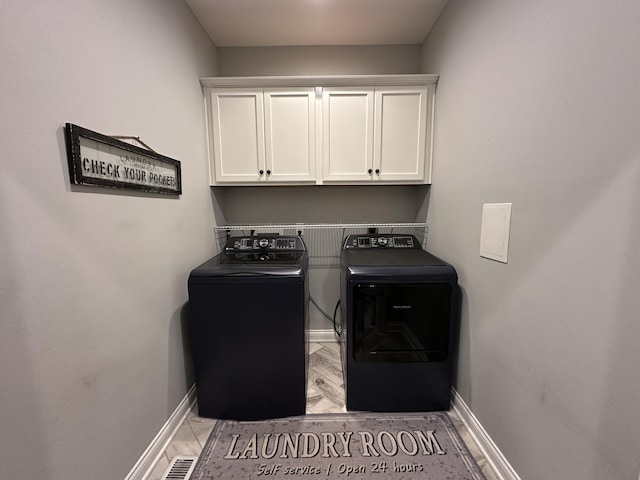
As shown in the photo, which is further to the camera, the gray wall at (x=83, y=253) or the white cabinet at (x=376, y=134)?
the white cabinet at (x=376, y=134)

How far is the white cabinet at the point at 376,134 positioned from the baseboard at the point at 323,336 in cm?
143

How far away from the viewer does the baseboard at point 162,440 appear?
1169 mm

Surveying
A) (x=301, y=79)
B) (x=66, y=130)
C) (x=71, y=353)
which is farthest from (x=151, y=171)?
(x=301, y=79)

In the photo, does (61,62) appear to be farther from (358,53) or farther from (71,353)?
(358,53)

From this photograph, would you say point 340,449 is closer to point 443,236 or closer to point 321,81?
point 443,236

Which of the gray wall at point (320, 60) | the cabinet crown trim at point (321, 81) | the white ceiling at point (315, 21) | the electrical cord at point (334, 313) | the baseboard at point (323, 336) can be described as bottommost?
the baseboard at point (323, 336)

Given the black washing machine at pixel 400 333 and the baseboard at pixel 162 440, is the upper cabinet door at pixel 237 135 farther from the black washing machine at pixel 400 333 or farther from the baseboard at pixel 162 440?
the baseboard at pixel 162 440

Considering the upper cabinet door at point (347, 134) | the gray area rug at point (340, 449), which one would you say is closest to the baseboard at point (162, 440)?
the gray area rug at point (340, 449)

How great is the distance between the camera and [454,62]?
159cm

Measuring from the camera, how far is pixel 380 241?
2.10 metres

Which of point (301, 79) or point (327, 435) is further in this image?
point (301, 79)

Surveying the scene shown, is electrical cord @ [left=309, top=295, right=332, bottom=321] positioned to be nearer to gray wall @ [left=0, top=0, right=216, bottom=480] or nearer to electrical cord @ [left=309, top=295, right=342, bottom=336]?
electrical cord @ [left=309, top=295, right=342, bottom=336]

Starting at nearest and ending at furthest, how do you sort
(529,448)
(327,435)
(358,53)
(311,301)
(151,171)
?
(529,448) → (151,171) → (327,435) → (358,53) → (311,301)

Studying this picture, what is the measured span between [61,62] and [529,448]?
2.27 metres
